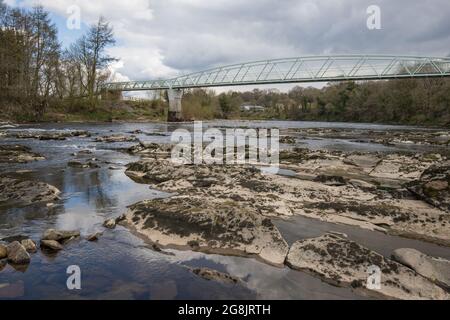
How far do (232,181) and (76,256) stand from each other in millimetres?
6094

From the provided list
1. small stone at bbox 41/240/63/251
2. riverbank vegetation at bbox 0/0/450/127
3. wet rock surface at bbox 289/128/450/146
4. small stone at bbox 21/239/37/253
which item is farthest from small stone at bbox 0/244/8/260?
riverbank vegetation at bbox 0/0/450/127

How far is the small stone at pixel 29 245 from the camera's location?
6144mm

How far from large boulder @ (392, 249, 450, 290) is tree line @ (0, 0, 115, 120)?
49.3 metres

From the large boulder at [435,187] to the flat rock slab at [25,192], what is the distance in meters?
10.2

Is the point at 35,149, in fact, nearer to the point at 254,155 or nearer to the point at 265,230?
the point at 254,155

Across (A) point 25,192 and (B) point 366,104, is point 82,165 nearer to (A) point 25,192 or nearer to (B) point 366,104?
(A) point 25,192

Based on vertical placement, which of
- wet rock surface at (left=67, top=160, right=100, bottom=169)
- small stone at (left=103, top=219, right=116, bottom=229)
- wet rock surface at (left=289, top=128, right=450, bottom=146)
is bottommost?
small stone at (left=103, top=219, right=116, bottom=229)

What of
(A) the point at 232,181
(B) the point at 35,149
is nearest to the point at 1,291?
(A) the point at 232,181

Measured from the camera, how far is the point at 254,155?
19.2 meters

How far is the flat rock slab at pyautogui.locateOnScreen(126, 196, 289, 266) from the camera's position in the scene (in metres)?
6.49

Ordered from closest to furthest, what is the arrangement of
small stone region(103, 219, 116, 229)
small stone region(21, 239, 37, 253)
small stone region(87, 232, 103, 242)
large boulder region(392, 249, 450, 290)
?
large boulder region(392, 249, 450, 290), small stone region(21, 239, 37, 253), small stone region(87, 232, 103, 242), small stone region(103, 219, 116, 229)

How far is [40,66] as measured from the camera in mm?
51031

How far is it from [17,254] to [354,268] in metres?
5.52

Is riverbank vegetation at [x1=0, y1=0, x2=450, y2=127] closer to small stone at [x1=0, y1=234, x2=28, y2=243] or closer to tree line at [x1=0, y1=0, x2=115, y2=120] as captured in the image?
tree line at [x1=0, y1=0, x2=115, y2=120]
